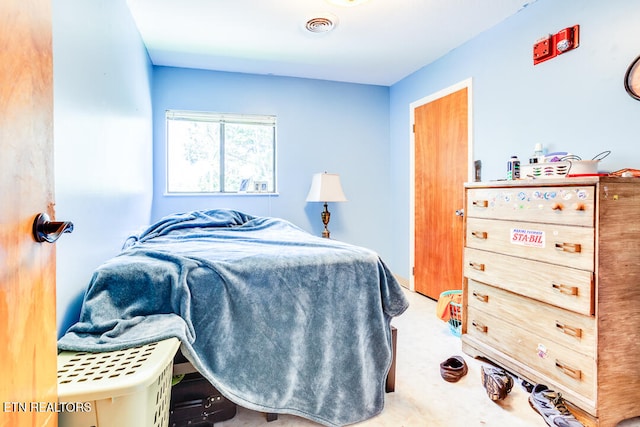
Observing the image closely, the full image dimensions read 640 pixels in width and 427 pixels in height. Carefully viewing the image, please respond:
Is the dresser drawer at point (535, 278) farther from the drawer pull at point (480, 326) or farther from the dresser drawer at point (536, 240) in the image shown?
the drawer pull at point (480, 326)

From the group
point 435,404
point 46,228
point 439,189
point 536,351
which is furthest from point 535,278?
point 46,228

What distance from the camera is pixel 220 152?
3596 millimetres

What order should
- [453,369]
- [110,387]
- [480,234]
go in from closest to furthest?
[110,387] < [453,369] < [480,234]

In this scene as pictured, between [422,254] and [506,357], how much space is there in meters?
1.61

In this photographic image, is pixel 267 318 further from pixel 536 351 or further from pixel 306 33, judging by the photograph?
pixel 306 33

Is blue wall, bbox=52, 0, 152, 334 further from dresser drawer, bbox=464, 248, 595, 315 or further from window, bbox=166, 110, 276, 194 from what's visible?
dresser drawer, bbox=464, 248, 595, 315

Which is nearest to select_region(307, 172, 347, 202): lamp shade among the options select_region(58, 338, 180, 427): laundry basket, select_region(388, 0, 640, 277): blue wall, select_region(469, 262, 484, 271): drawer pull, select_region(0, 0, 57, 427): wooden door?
select_region(388, 0, 640, 277): blue wall

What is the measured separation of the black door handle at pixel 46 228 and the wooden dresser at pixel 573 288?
1.83m

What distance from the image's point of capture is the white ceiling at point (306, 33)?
7.46 feet

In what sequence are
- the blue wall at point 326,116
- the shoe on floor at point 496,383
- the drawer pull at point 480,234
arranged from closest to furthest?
the blue wall at point 326,116 < the shoe on floor at point 496,383 < the drawer pull at point 480,234

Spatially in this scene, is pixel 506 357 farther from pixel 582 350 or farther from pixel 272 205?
pixel 272 205

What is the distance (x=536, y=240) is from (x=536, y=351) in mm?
560

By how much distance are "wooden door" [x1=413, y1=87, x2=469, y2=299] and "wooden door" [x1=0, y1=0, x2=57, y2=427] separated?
2679 millimetres

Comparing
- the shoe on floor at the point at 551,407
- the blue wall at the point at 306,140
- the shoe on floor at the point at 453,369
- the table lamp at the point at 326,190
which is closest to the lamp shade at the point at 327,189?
the table lamp at the point at 326,190
